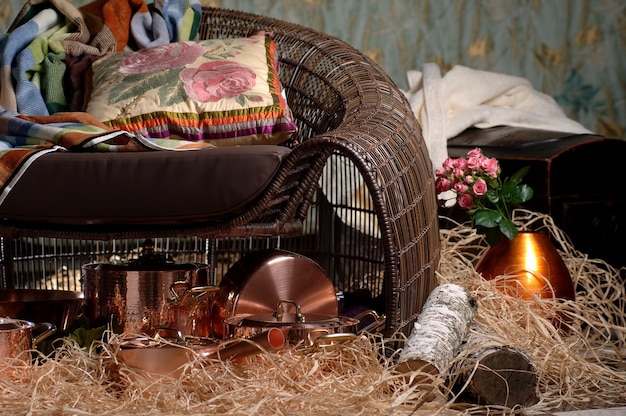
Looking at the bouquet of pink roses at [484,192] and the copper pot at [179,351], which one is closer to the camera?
the copper pot at [179,351]

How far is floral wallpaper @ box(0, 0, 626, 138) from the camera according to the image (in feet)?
10.3

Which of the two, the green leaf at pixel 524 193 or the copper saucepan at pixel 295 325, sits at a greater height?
the green leaf at pixel 524 193

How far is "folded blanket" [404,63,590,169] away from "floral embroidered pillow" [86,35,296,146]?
718 mm

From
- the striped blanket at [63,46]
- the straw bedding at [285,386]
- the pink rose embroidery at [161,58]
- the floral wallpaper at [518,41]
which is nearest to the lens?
the straw bedding at [285,386]

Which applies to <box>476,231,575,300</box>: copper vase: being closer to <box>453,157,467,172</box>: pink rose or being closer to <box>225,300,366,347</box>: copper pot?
<box>453,157,467,172</box>: pink rose

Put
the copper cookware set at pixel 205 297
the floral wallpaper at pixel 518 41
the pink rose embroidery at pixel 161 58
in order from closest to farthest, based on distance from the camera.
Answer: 1. the copper cookware set at pixel 205 297
2. the pink rose embroidery at pixel 161 58
3. the floral wallpaper at pixel 518 41

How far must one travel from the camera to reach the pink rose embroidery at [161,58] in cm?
200

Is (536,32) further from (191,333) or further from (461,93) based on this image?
(191,333)

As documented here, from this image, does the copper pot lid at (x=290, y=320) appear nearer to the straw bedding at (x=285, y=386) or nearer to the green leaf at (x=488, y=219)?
the straw bedding at (x=285, y=386)

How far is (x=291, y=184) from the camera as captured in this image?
1.79 metres

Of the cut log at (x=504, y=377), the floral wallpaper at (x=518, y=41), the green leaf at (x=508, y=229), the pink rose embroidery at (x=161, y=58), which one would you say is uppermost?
the floral wallpaper at (x=518, y=41)

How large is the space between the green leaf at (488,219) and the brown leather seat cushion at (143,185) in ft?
2.14

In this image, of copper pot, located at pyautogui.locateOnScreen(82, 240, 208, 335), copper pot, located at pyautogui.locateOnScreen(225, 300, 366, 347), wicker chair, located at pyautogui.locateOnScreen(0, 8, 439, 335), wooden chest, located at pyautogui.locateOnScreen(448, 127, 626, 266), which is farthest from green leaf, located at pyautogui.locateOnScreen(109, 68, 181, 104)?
wooden chest, located at pyautogui.locateOnScreen(448, 127, 626, 266)

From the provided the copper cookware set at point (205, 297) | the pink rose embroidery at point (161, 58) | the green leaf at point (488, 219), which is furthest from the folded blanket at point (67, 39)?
the green leaf at point (488, 219)
